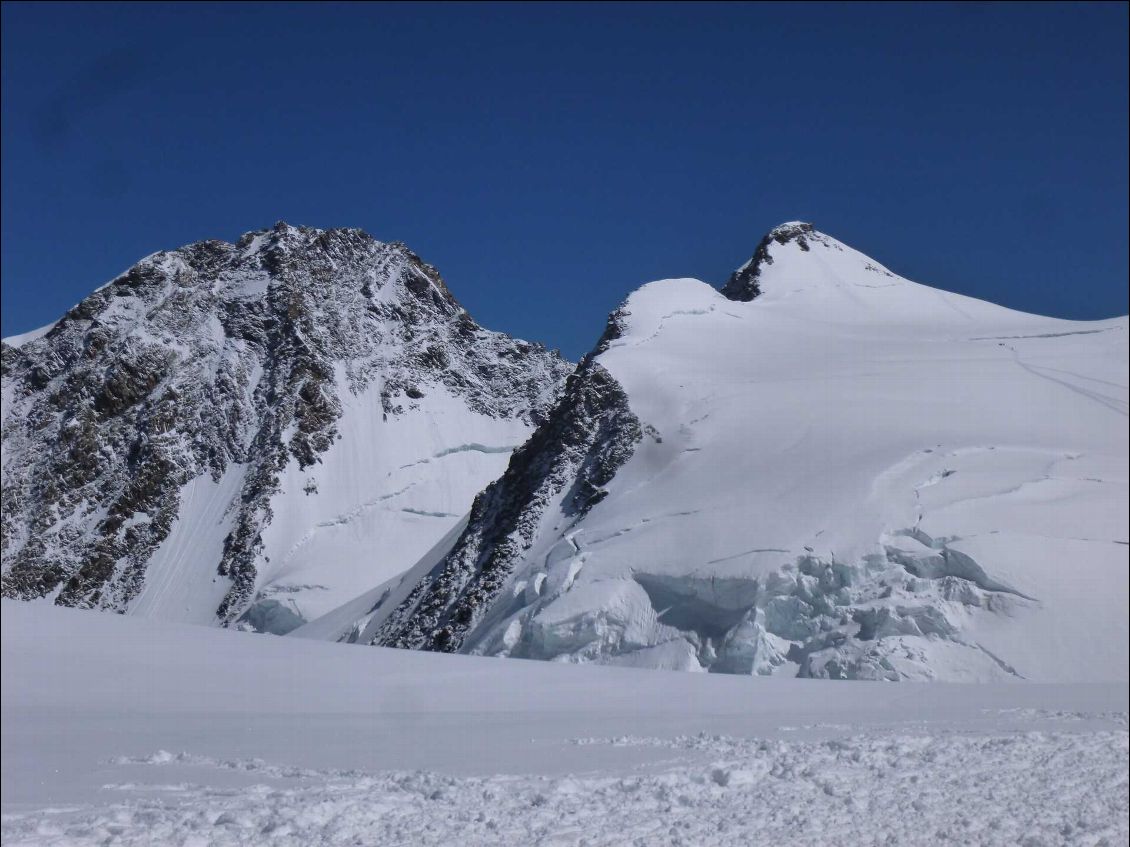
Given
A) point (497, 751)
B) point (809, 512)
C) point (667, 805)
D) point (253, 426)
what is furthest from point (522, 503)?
point (253, 426)

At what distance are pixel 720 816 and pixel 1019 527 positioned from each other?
17.4 metres

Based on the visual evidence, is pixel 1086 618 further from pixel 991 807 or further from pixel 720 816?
pixel 720 816

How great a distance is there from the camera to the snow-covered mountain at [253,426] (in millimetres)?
67625

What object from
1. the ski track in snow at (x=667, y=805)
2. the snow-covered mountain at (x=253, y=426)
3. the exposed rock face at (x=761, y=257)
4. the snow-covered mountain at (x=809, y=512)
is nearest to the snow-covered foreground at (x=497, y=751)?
the ski track in snow at (x=667, y=805)

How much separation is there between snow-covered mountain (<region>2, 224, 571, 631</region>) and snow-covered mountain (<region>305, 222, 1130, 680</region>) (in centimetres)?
2468

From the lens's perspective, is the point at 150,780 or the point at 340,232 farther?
the point at 340,232

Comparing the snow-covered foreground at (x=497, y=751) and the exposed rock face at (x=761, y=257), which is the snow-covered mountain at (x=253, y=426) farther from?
the snow-covered foreground at (x=497, y=751)

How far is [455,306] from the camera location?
88875 mm

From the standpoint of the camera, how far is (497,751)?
11.3m

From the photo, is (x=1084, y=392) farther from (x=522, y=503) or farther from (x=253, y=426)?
(x=253, y=426)

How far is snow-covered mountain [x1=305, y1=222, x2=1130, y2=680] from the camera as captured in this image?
22.0 metres

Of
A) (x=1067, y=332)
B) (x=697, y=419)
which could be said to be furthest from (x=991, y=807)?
(x=1067, y=332)

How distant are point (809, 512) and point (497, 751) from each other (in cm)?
1573

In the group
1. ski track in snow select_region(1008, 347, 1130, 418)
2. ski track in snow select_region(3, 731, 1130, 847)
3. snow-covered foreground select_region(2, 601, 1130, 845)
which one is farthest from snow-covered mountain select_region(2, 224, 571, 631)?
ski track in snow select_region(3, 731, 1130, 847)
